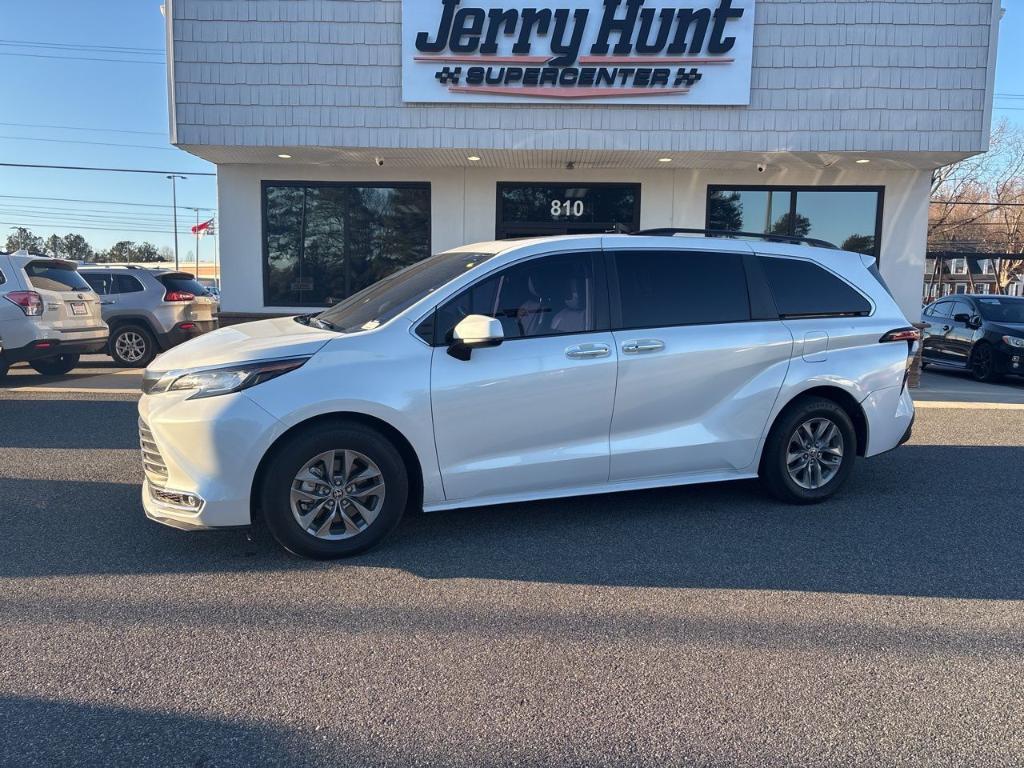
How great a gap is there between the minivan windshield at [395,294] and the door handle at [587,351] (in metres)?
0.78

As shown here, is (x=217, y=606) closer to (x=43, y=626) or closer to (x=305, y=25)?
(x=43, y=626)

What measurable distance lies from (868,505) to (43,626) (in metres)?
4.98

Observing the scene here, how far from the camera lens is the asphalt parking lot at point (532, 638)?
2.73 metres

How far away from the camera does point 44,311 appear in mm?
9969

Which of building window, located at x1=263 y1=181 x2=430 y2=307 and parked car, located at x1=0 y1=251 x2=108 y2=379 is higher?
building window, located at x1=263 y1=181 x2=430 y2=307

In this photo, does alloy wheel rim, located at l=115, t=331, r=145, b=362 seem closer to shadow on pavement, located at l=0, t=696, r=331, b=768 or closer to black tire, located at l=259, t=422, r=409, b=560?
black tire, located at l=259, t=422, r=409, b=560

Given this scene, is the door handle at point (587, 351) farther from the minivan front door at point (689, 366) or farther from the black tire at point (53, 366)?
the black tire at point (53, 366)

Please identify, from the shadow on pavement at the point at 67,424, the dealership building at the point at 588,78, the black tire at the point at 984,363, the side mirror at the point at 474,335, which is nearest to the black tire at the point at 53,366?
the shadow on pavement at the point at 67,424

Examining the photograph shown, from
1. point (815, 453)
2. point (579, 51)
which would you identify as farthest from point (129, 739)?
point (579, 51)

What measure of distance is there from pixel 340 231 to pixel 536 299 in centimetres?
799

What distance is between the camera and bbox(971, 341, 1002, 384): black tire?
12828 millimetres

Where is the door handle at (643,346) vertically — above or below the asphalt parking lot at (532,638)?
above

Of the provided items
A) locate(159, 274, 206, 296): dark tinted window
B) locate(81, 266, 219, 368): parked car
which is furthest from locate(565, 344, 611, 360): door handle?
locate(159, 274, 206, 296): dark tinted window

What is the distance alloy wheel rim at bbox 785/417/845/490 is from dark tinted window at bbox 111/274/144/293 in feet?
36.6
